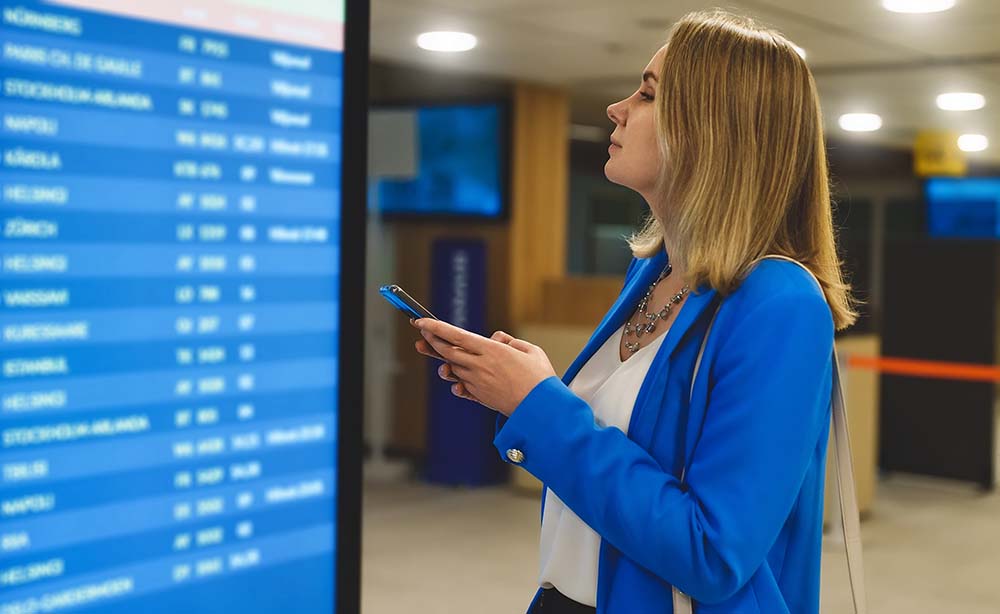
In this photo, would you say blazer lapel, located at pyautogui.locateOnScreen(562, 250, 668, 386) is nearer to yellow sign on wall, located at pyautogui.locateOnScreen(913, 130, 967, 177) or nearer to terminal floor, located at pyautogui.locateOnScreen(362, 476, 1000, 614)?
terminal floor, located at pyautogui.locateOnScreen(362, 476, 1000, 614)

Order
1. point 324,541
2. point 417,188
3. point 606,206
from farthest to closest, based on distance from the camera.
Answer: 1. point 606,206
2. point 417,188
3. point 324,541

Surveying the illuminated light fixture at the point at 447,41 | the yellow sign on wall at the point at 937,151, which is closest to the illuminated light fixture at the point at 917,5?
the illuminated light fixture at the point at 447,41

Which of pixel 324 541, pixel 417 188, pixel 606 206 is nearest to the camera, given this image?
pixel 324 541

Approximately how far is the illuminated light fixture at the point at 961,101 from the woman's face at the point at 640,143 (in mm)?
7343

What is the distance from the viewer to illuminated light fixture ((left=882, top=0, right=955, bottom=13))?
189 inches

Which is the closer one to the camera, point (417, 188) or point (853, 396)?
point (853, 396)

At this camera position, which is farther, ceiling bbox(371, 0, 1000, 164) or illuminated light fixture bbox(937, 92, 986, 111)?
illuminated light fixture bbox(937, 92, 986, 111)

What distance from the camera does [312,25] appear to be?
122 centimetres

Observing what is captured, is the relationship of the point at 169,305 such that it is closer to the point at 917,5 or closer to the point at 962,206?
the point at 917,5

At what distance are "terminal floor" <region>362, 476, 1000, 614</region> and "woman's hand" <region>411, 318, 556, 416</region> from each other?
3.66 meters

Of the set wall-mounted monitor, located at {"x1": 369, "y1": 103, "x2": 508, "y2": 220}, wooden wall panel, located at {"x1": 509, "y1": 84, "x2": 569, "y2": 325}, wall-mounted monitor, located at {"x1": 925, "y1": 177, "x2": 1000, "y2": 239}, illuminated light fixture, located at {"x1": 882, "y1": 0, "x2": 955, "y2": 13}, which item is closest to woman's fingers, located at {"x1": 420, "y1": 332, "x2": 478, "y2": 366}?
illuminated light fixture, located at {"x1": 882, "y1": 0, "x2": 955, "y2": 13}

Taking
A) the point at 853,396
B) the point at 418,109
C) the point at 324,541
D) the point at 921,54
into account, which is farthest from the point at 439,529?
the point at 324,541

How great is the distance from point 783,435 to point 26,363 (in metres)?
0.72

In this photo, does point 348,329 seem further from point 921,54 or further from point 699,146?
point 921,54
